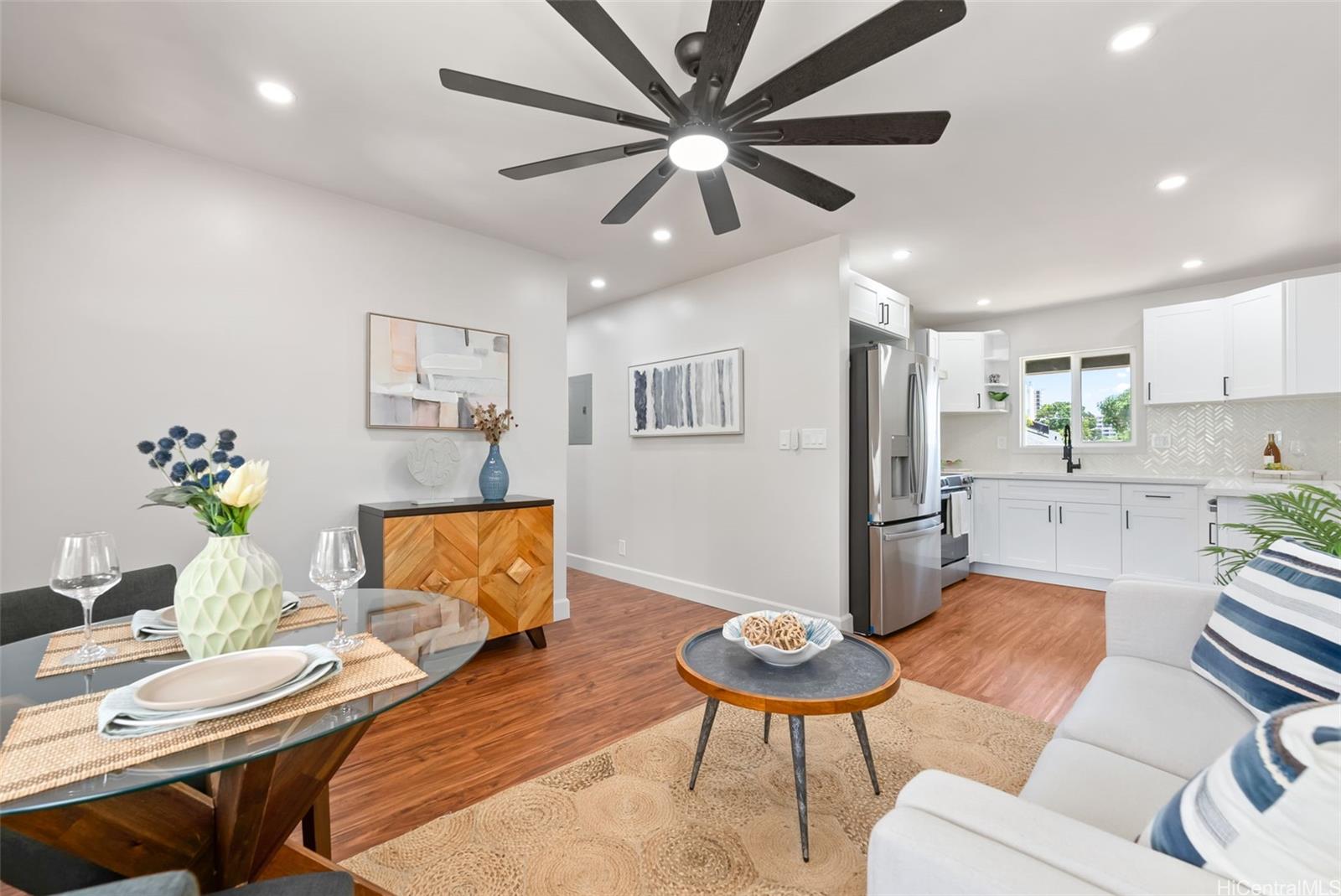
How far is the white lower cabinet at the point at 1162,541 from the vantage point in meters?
4.02

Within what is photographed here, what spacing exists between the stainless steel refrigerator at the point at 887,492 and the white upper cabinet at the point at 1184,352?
2.32m

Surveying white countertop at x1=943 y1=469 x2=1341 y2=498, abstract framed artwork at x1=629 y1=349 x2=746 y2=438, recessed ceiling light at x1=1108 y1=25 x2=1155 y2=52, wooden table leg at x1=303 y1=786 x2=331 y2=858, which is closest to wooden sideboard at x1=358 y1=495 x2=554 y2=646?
wooden table leg at x1=303 y1=786 x2=331 y2=858

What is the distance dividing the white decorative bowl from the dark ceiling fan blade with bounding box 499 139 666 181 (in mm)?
1568

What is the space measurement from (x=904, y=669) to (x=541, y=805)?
2.01 meters

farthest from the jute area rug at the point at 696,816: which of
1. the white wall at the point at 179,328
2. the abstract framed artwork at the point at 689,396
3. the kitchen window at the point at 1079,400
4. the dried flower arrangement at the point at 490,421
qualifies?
the kitchen window at the point at 1079,400

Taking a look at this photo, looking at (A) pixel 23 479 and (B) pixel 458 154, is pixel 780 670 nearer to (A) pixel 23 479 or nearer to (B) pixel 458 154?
(B) pixel 458 154

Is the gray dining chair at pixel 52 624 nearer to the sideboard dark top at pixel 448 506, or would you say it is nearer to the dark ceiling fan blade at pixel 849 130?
the sideboard dark top at pixel 448 506

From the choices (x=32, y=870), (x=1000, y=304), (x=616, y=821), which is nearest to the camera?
(x=32, y=870)

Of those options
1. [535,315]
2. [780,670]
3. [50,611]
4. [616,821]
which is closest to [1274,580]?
[780,670]

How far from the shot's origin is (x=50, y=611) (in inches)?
57.6

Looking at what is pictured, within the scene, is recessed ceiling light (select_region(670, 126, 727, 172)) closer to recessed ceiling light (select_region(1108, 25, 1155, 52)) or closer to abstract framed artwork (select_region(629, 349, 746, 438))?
recessed ceiling light (select_region(1108, 25, 1155, 52))

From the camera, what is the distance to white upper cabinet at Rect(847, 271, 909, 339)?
3736 mm

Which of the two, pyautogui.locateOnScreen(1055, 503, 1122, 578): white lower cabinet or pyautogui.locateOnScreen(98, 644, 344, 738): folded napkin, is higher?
pyautogui.locateOnScreen(98, 644, 344, 738): folded napkin

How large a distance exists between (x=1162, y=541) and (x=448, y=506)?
5008 millimetres
